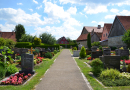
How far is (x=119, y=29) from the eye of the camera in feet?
100

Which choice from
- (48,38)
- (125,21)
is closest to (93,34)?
(48,38)

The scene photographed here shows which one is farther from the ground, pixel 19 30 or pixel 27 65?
pixel 19 30

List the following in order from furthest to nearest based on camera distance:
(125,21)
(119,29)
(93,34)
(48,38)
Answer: (93,34)
(48,38)
(119,29)
(125,21)

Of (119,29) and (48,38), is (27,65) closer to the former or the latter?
(119,29)

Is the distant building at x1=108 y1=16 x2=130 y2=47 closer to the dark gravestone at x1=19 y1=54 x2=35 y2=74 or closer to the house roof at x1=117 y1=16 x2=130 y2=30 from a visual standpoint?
the house roof at x1=117 y1=16 x2=130 y2=30

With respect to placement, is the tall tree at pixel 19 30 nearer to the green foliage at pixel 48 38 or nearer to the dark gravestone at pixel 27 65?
the green foliage at pixel 48 38

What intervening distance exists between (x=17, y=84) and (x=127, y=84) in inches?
213

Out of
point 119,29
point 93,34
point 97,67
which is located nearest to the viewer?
point 97,67

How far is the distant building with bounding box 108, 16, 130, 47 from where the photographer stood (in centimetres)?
2881

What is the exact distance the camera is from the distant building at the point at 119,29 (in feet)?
94.5

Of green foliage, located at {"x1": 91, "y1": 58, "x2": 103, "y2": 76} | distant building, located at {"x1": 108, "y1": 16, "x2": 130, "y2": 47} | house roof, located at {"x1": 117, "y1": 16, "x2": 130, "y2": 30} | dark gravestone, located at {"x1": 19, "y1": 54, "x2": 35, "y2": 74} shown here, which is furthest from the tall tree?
green foliage, located at {"x1": 91, "y1": 58, "x2": 103, "y2": 76}

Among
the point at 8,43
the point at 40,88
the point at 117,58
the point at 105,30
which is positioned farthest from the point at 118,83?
the point at 105,30

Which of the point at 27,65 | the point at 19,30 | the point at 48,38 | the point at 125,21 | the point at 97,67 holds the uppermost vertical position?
the point at 19,30

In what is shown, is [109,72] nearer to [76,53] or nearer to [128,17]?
[76,53]
